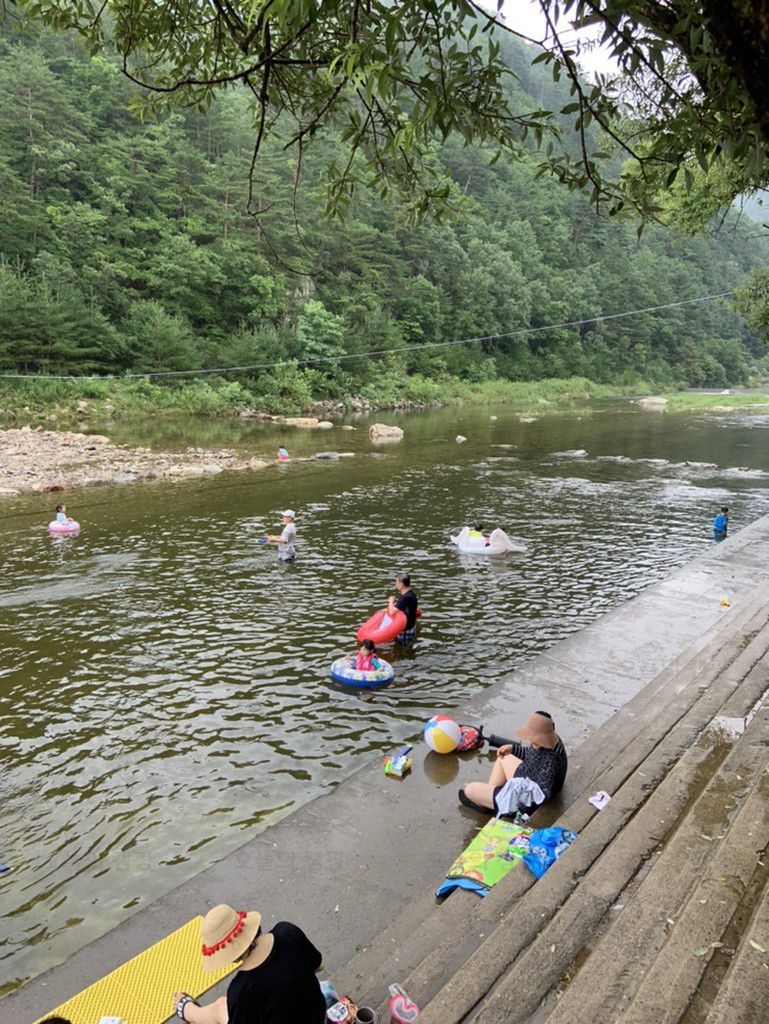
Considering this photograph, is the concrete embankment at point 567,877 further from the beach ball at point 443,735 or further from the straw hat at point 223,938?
the straw hat at point 223,938

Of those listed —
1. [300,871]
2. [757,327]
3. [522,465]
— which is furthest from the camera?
[522,465]

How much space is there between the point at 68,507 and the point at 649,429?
33671mm

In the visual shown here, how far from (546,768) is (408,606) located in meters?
4.71

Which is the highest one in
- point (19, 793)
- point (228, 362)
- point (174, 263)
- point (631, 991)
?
point (174, 263)

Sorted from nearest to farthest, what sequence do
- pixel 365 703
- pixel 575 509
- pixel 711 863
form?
1. pixel 711 863
2. pixel 365 703
3. pixel 575 509

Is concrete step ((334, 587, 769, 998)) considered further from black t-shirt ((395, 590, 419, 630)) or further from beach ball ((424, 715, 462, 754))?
black t-shirt ((395, 590, 419, 630))

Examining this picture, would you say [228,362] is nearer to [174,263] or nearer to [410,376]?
[174,263]

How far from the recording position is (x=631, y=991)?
307 centimetres

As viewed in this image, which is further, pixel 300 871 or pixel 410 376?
pixel 410 376

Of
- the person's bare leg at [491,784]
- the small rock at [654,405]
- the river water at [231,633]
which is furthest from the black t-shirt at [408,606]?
the small rock at [654,405]

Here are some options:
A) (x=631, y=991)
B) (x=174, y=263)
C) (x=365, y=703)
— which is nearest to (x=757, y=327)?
(x=365, y=703)

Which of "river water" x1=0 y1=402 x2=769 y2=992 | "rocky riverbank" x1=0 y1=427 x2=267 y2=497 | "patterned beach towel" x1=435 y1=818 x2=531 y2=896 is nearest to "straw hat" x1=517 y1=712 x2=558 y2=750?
"patterned beach towel" x1=435 y1=818 x2=531 y2=896

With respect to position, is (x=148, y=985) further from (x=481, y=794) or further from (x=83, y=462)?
(x=83, y=462)

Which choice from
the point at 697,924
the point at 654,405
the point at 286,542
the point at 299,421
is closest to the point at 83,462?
the point at 286,542
